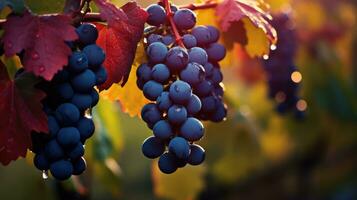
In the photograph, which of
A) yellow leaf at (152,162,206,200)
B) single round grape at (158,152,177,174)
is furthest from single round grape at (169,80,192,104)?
yellow leaf at (152,162,206,200)

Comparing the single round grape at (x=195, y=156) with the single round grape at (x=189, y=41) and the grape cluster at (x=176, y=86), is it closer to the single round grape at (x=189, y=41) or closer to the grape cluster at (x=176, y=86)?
the grape cluster at (x=176, y=86)

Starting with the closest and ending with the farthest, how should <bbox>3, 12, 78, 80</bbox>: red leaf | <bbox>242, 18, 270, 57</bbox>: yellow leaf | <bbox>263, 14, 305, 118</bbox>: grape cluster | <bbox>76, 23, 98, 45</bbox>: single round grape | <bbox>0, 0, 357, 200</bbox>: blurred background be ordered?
1. <bbox>3, 12, 78, 80</bbox>: red leaf
2. <bbox>76, 23, 98, 45</bbox>: single round grape
3. <bbox>242, 18, 270, 57</bbox>: yellow leaf
4. <bbox>0, 0, 357, 200</bbox>: blurred background
5. <bbox>263, 14, 305, 118</bbox>: grape cluster

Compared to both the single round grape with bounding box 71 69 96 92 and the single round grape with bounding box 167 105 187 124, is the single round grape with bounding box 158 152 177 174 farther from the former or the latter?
the single round grape with bounding box 71 69 96 92

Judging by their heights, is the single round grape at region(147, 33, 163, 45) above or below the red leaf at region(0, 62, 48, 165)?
above

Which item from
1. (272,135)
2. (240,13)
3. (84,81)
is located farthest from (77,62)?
(272,135)

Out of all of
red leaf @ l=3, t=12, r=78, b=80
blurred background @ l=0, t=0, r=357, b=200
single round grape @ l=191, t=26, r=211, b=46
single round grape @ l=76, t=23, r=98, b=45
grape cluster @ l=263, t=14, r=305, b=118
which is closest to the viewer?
red leaf @ l=3, t=12, r=78, b=80

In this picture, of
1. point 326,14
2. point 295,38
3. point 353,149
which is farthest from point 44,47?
point 353,149

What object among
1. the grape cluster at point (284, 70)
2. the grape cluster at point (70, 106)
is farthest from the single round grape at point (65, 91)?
Result: the grape cluster at point (284, 70)
